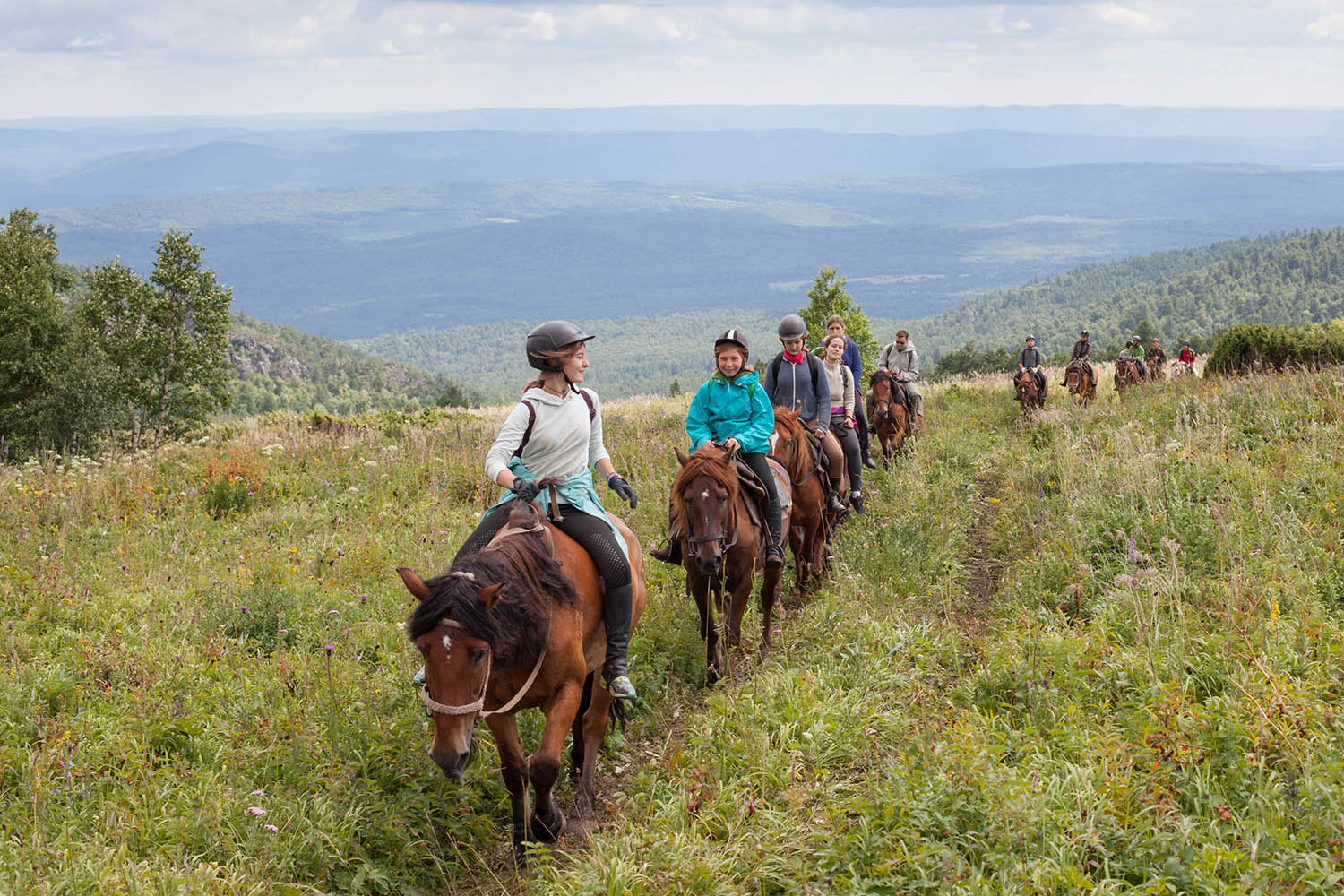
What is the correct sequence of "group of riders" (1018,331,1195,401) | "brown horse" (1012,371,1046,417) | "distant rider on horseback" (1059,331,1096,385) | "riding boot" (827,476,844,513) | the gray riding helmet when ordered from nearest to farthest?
the gray riding helmet → "riding boot" (827,476,844,513) → "brown horse" (1012,371,1046,417) → "group of riders" (1018,331,1195,401) → "distant rider on horseback" (1059,331,1096,385)

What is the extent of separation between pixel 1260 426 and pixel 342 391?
116 metres

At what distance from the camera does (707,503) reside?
6.86 metres

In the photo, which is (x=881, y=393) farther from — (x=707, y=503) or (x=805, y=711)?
(x=805, y=711)

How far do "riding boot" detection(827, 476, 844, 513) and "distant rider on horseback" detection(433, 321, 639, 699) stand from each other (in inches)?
189

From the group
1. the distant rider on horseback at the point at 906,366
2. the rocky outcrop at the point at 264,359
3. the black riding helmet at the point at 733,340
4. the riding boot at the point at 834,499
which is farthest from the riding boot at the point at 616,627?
the rocky outcrop at the point at 264,359

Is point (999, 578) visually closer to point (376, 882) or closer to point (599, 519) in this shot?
point (599, 519)

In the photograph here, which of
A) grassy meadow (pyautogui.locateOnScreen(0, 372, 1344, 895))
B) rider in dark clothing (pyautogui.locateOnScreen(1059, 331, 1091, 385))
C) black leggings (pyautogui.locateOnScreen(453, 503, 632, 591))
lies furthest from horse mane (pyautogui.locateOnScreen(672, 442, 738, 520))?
rider in dark clothing (pyautogui.locateOnScreen(1059, 331, 1091, 385))

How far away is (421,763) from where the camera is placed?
5.66m

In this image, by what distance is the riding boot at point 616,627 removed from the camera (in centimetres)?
582

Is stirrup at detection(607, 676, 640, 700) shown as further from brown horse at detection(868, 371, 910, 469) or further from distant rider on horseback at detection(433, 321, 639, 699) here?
brown horse at detection(868, 371, 910, 469)

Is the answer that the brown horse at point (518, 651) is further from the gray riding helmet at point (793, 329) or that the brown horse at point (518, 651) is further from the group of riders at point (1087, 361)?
the group of riders at point (1087, 361)

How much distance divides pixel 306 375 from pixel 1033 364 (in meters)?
125

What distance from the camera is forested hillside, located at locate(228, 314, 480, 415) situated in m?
99.4

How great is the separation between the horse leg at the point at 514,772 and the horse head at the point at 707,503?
2.10m
